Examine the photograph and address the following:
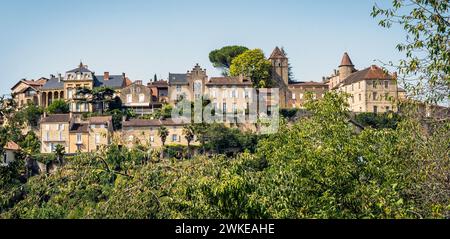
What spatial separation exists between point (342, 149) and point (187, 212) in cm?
522

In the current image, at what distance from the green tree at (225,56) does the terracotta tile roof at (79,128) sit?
104 feet

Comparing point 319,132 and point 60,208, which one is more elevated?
point 319,132

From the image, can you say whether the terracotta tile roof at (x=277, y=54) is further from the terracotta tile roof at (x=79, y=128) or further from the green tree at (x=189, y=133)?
the terracotta tile roof at (x=79, y=128)

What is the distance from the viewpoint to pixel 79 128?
73.7 metres

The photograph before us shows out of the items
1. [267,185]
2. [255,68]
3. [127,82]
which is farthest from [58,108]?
[267,185]

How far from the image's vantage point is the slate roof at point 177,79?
3280 inches

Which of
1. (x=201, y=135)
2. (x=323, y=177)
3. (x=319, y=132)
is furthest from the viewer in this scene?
(x=201, y=135)

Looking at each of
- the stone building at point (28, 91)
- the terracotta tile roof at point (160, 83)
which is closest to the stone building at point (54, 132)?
Result: the stone building at point (28, 91)

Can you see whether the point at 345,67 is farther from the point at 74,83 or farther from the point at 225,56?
the point at 74,83

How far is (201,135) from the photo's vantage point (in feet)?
232

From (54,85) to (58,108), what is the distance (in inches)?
369

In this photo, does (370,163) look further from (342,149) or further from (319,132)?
(319,132)
